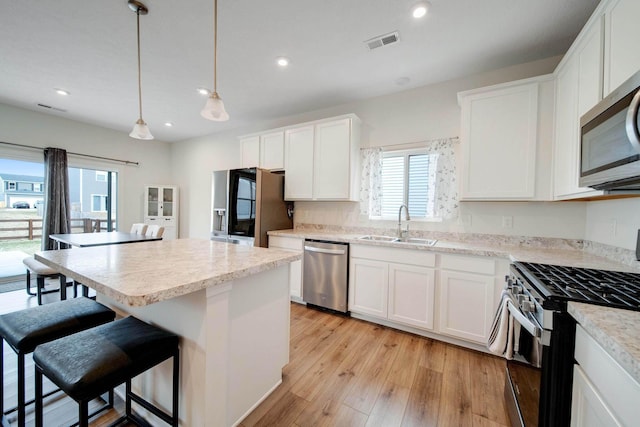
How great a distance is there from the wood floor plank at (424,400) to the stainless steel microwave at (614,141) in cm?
155

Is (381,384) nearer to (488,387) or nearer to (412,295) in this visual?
(488,387)

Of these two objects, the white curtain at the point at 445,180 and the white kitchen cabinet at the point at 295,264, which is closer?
the white curtain at the point at 445,180

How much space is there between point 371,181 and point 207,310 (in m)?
2.57

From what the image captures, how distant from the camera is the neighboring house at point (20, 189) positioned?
392 centimetres

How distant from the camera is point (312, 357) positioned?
81.4 inches

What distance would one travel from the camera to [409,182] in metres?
3.05

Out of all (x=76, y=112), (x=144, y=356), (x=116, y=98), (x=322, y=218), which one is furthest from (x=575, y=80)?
(x=76, y=112)

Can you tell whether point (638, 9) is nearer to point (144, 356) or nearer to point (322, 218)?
point (144, 356)

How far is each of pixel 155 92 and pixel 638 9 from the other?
13.9 ft

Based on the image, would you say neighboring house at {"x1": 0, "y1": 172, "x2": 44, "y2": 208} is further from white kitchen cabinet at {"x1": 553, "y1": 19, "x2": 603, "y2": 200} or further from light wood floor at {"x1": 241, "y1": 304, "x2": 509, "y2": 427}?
white kitchen cabinet at {"x1": 553, "y1": 19, "x2": 603, "y2": 200}

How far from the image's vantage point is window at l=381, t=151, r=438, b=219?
286 centimetres

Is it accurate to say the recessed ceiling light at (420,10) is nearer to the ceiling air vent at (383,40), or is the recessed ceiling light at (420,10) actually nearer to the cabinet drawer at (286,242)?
the ceiling air vent at (383,40)

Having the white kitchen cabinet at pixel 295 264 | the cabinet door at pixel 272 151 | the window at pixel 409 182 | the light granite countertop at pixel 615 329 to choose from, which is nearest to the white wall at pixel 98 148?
the cabinet door at pixel 272 151

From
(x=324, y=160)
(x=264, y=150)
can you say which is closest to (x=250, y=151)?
(x=264, y=150)
